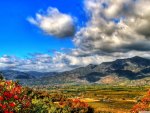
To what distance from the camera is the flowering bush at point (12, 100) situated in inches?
784

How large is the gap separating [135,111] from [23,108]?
6328cm

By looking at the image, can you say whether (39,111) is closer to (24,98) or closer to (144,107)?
(24,98)

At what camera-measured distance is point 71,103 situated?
263 ft

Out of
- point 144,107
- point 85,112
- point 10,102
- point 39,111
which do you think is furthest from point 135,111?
point 10,102

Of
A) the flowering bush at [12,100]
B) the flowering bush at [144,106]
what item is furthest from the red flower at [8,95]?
the flowering bush at [144,106]

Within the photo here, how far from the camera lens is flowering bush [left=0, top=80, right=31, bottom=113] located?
1991cm

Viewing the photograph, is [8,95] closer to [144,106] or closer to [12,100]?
[12,100]

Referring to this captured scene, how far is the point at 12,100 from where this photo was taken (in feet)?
69.7

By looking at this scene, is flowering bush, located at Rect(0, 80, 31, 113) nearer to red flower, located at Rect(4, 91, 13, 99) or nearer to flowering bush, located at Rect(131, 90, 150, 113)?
red flower, located at Rect(4, 91, 13, 99)

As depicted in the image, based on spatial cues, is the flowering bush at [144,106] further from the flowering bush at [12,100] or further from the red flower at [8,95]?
the red flower at [8,95]

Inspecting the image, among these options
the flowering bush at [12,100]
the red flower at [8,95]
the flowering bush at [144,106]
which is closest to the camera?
the flowering bush at [12,100]

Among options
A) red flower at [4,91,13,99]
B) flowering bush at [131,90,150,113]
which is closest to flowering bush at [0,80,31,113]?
red flower at [4,91,13,99]

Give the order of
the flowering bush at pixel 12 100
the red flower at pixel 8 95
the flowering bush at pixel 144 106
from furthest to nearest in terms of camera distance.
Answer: the flowering bush at pixel 144 106, the red flower at pixel 8 95, the flowering bush at pixel 12 100

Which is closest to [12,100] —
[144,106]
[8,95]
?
[8,95]
